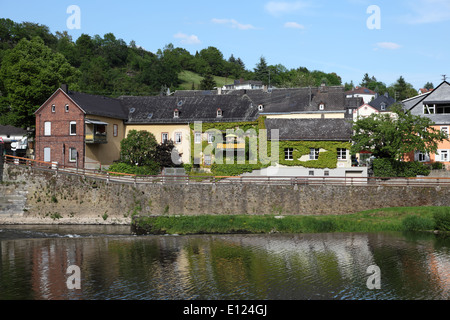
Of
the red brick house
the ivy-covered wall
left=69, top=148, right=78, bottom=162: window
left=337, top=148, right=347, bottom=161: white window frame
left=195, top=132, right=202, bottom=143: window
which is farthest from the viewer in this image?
left=195, top=132, right=202, bottom=143: window

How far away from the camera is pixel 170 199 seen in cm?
4284

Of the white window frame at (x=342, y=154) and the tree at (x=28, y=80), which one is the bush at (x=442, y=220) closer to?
the white window frame at (x=342, y=154)

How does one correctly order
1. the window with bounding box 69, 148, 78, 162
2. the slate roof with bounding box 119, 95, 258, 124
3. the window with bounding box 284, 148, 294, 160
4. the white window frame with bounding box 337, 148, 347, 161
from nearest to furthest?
1. the white window frame with bounding box 337, 148, 347, 161
2. the window with bounding box 284, 148, 294, 160
3. the window with bounding box 69, 148, 78, 162
4. the slate roof with bounding box 119, 95, 258, 124

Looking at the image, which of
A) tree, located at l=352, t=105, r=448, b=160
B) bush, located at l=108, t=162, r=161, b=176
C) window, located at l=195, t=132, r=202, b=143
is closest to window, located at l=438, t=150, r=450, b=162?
tree, located at l=352, t=105, r=448, b=160

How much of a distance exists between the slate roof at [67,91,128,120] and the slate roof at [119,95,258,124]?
1289 millimetres

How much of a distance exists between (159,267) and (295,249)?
370 inches

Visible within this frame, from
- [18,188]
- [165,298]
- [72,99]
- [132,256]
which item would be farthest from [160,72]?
[165,298]

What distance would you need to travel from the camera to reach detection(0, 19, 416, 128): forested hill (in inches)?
2327

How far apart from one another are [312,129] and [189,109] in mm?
16502

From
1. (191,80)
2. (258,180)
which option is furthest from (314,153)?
(191,80)

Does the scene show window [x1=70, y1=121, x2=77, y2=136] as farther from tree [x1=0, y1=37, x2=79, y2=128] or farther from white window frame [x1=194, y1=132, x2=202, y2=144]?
white window frame [x1=194, y1=132, x2=202, y2=144]

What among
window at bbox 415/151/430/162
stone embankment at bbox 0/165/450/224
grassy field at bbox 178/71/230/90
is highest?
grassy field at bbox 178/71/230/90

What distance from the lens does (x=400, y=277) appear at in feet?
85.4
